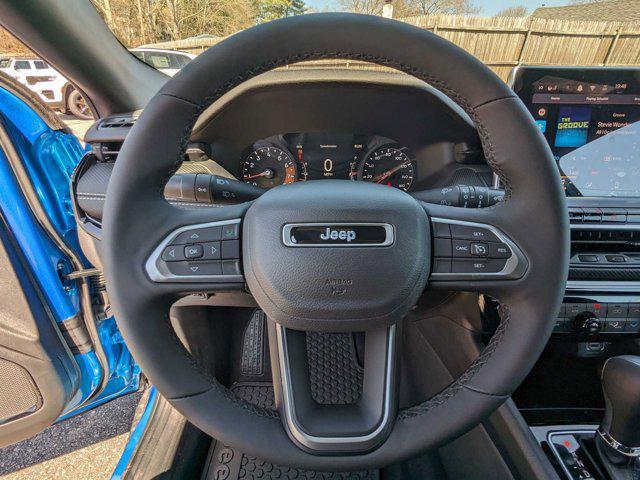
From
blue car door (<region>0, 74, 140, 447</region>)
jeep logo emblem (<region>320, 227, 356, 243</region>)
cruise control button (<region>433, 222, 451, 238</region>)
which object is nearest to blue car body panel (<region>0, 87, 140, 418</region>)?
blue car door (<region>0, 74, 140, 447</region>)

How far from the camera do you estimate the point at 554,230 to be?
695 mm

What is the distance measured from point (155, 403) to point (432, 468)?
0.82 m

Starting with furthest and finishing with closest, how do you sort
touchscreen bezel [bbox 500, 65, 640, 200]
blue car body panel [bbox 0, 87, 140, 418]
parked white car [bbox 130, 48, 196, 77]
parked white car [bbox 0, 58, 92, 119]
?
1. parked white car [bbox 130, 48, 196, 77]
2. parked white car [bbox 0, 58, 92, 119]
3. touchscreen bezel [bbox 500, 65, 640, 200]
4. blue car body panel [bbox 0, 87, 140, 418]

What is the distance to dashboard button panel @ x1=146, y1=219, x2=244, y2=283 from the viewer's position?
0.71 meters

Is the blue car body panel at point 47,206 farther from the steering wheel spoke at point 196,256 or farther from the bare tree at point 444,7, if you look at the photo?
the bare tree at point 444,7

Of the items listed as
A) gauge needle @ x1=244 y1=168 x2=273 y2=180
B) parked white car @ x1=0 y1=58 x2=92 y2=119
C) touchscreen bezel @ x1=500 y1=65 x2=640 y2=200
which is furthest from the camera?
gauge needle @ x1=244 y1=168 x2=273 y2=180

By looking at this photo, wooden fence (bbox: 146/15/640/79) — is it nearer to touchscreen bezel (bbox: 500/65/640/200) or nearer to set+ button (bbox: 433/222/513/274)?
touchscreen bezel (bbox: 500/65/640/200)

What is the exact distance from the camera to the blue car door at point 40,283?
1.22 metres

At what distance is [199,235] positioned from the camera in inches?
28.5

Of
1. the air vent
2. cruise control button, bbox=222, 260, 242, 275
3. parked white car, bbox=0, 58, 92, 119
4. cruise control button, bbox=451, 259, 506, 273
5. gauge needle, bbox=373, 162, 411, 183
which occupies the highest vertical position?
parked white car, bbox=0, 58, 92, 119

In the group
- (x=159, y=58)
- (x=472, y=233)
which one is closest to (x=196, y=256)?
(x=472, y=233)

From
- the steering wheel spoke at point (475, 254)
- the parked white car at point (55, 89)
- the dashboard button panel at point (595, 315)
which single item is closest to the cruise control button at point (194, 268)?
the steering wheel spoke at point (475, 254)

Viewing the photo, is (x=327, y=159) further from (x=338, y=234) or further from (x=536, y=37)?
(x=536, y=37)

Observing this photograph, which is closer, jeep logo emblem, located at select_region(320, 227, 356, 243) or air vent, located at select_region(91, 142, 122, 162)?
Answer: jeep logo emblem, located at select_region(320, 227, 356, 243)
